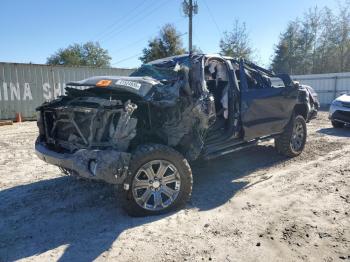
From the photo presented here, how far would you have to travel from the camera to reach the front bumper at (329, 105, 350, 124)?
1059 cm

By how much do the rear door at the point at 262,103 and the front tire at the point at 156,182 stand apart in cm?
171

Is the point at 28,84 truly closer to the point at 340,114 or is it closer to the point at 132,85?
the point at 340,114

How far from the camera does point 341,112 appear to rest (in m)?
10.7

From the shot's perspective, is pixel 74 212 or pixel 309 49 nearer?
pixel 74 212

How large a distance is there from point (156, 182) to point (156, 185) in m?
0.04

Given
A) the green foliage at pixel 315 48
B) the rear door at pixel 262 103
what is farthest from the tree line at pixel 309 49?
the rear door at pixel 262 103

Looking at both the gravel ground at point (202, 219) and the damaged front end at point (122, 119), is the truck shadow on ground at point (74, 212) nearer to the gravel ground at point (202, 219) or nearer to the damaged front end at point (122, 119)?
the gravel ground at point (202, 219)

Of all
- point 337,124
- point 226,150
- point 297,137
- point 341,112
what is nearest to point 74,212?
point 226,150

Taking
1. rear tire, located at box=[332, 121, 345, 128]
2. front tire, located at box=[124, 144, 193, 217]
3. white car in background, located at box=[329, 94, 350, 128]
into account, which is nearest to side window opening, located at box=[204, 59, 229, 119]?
front tire, located at box=[124, 144, 193, 217]

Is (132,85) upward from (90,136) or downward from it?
upward

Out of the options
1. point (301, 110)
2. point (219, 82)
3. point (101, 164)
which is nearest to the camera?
point (101, 164)

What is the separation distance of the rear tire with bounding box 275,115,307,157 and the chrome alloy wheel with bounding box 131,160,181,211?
324 cm

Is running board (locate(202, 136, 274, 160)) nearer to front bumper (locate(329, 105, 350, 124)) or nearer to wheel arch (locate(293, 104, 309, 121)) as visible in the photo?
wheel arch (locate(293, 104, 309, 121))

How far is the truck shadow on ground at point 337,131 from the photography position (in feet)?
32.9
